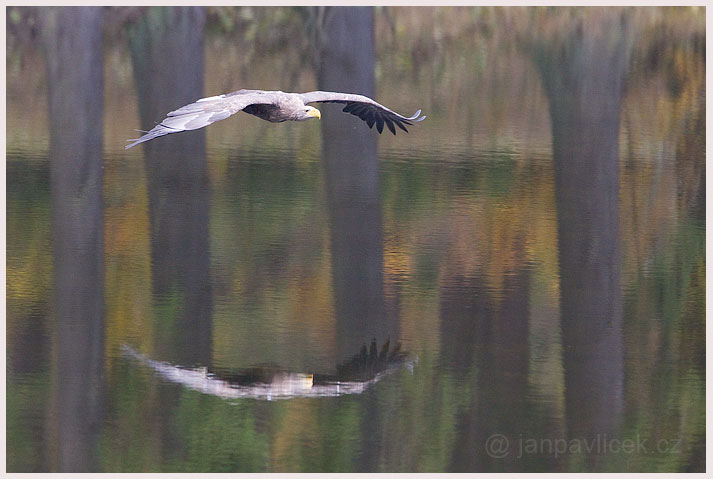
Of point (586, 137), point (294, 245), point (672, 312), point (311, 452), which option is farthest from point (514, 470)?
point (586, 137)

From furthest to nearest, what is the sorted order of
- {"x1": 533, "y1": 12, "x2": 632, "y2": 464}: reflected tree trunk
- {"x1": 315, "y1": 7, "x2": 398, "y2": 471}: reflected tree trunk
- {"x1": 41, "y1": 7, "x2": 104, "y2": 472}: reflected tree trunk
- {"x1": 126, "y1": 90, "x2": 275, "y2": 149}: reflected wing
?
1. {"x1": 315, "y1": 7, "x2": 398, "y2": 471}: reflected tree trunk
2. {"x1": 533, "y1": 12, "x2": 632, "y2": 464}: reflected tree trunk
3. {"x1": 41, "y1": 7, "x2": 104, "y2": 472}: reflected tree trunk
4. {"x1": 126, "y1": 90, "x2": 275, "y2": 149}: reflected wing

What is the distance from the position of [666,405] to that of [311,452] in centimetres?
236

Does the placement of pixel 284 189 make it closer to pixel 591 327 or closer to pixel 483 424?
pixel 591 327

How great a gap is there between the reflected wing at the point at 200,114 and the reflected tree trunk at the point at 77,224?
169 centimetres

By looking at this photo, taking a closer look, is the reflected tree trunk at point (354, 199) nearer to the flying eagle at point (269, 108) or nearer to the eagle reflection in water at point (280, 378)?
the eagle reflection in water at point (280, 378)

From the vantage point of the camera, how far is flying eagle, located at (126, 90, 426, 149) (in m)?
8.23

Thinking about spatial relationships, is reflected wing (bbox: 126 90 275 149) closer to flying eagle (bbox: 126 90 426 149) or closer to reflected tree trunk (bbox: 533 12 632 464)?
flying eagle (bbox: 126 90 426 149)

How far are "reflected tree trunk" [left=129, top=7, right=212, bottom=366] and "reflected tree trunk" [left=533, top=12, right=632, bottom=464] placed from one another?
252 centimetres

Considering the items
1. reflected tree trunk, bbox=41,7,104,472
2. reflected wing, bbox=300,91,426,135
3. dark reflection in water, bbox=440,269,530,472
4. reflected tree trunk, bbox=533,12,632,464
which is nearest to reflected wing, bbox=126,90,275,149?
reflected wing, bbox=300,91,426,135

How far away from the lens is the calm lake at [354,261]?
830cm

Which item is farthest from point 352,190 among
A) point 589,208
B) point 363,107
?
point 363,107

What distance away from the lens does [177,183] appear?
14094 millimetres

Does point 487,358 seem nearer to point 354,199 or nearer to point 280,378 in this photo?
point 280,378

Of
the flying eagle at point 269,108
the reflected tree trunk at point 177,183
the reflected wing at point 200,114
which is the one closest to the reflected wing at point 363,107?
the flying eagle at point 269,108
